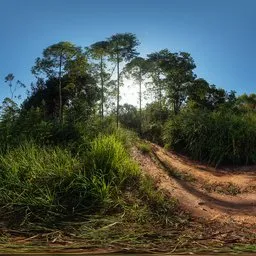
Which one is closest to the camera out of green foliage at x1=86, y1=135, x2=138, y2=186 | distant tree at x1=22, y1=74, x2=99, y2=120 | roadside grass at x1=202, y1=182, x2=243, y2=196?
green foliage at x1=86, y1=135, x2=138, y2=186

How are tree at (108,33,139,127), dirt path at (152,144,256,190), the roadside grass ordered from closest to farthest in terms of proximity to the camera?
the roadside grass → dirt path at (152,144,256,190) → tree at (108,33,139,127)

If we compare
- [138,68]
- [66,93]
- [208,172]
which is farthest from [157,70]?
[208,172]

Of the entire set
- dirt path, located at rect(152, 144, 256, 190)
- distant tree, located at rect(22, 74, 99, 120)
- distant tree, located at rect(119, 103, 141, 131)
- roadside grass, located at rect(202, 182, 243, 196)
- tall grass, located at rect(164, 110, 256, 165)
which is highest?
distant tree, located at rect(22, 74, 99, 120)

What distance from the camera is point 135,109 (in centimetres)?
2203

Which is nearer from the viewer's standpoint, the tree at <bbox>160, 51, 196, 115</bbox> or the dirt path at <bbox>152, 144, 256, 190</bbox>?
the dirt path at <bbox>152, 144, 256, 190</bbox>

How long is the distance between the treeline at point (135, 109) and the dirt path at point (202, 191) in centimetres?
116

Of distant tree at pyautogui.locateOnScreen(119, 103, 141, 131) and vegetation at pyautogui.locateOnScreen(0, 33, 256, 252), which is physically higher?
distant tree at pyautogui.locateOnScreen(119, 103, 141, 131)

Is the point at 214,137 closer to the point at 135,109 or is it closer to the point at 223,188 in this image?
the point at 223,188

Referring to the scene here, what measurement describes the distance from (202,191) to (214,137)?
339 centimetres

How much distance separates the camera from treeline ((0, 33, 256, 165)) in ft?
30.9

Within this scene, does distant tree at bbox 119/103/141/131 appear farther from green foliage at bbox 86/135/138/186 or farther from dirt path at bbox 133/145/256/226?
green foliage at bbox 86/135/138/186

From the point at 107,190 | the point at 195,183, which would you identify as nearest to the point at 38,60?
the point at 195,183

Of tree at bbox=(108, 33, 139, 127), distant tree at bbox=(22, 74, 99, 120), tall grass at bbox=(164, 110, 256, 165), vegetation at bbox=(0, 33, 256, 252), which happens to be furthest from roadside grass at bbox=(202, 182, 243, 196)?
distant tree at bbox=(22, 74, 99, 120)

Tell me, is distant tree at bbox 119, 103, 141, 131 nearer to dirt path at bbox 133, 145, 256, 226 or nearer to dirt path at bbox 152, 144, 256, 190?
dirt path at bbox 152, 144, 256, 190
